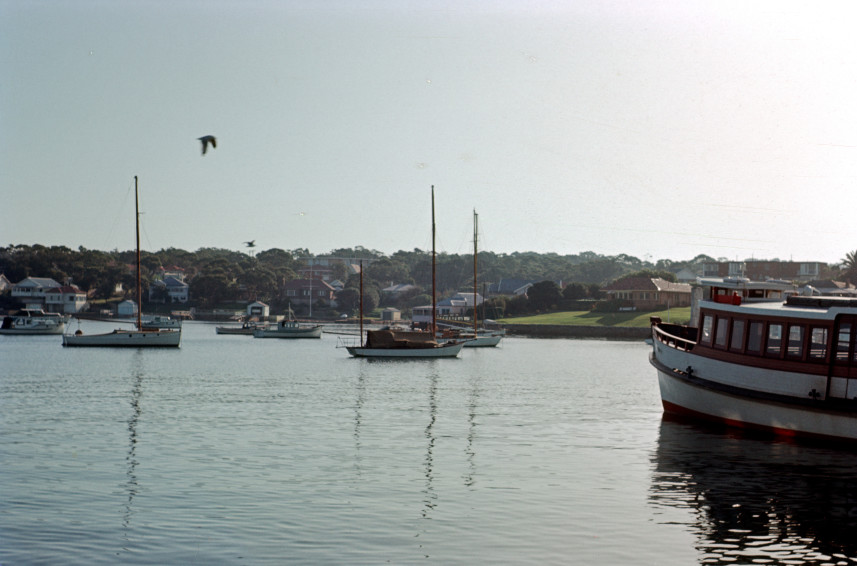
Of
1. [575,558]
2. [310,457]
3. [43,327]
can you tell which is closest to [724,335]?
[310,457]

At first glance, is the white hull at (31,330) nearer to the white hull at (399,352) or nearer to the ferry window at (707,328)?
the white hull at (399,352)

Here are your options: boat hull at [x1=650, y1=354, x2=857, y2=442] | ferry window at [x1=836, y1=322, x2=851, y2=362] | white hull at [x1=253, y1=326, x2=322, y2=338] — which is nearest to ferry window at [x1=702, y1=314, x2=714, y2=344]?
boat hull at [x1=650, y1=354, x2=857, y2=442]

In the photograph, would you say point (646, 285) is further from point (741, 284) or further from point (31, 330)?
point (741, 284)

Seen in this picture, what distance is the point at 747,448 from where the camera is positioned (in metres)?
30.7

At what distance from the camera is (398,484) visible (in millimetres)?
24531

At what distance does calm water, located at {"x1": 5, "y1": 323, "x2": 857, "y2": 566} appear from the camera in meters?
18.3

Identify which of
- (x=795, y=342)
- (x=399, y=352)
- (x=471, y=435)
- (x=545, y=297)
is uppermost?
(x=795, y=342)

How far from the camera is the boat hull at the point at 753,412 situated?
29.5m

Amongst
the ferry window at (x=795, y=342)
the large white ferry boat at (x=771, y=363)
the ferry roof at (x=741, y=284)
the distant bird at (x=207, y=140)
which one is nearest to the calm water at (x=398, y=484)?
the large white ferry boat at (x=771, y=363)

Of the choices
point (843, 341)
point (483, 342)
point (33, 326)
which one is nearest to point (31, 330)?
point (33, 326)

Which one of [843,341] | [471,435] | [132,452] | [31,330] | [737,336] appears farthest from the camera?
[31,330]

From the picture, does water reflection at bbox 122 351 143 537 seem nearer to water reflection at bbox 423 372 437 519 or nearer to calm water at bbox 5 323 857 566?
calm water at bbox 5 323 857 566

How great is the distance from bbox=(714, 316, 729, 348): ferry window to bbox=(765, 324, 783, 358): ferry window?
2.00 metres

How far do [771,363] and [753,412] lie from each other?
6.00 feet
